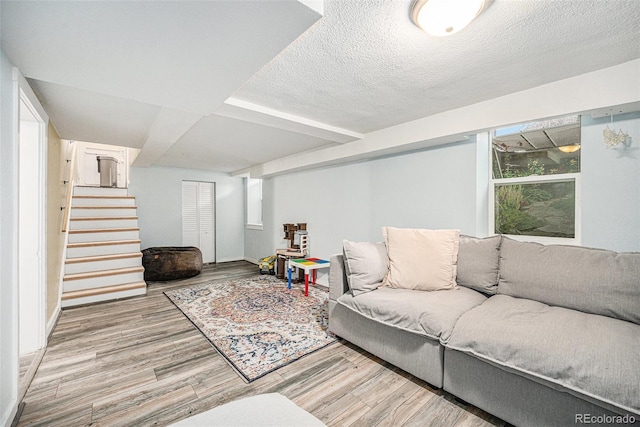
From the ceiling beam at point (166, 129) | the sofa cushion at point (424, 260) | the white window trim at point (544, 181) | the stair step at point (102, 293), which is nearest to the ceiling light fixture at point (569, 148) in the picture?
the white window trim at point (544, 181)

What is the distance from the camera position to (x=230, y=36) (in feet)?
4.05

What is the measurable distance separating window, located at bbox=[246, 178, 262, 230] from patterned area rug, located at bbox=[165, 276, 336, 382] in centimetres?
253

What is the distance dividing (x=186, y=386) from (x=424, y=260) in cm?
205

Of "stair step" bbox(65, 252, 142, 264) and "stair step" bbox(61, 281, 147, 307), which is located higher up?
"stair step" bbox(65, 252, 142, 264)

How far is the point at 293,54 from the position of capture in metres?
1.68

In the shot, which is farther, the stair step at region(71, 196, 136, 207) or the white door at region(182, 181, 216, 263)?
the white door at region(182, 181, 216, 263)

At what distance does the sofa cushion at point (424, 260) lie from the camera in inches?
89.2

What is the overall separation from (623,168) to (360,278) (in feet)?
6.91

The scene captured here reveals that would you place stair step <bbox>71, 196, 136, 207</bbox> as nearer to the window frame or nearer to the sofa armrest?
the sofa armrest

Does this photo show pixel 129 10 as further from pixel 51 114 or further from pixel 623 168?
pixel 623 168

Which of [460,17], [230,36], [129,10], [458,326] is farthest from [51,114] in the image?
[458,326]

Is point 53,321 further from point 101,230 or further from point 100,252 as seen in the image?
point 101,230

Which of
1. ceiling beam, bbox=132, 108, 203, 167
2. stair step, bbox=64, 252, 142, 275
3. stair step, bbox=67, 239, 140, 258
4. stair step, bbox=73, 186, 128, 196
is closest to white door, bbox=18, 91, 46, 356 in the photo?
ceiling beam, bbox=132, 108, 203, 167

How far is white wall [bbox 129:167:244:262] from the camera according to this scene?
18.1ft
